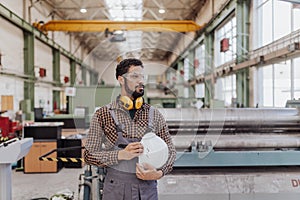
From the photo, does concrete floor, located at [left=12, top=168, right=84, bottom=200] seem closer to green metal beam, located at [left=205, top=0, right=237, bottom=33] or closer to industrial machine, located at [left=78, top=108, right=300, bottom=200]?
industrial machine, located at [left=78, top=108, right=300, bottom=200]

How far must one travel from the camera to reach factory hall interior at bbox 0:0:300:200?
4.07 ft

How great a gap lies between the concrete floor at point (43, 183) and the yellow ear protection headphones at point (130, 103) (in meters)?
2.51

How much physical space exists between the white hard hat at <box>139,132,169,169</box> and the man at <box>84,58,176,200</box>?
43 mm

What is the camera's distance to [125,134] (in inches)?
47.6

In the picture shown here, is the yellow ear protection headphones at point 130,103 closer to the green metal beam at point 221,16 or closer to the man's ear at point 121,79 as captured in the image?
the man's ear at point 121,79

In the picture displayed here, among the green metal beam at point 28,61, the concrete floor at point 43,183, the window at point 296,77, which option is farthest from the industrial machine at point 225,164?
the green metal beam at point 28,61

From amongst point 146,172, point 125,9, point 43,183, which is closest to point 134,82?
point 146,172

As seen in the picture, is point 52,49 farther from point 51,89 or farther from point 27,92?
point 27,92

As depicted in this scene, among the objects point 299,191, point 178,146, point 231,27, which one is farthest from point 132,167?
point 231,27

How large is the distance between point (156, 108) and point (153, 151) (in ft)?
1.10

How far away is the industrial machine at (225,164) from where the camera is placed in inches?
79.2

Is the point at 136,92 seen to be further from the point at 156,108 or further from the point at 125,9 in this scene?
the point at 125,9

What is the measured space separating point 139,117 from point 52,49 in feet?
34.2

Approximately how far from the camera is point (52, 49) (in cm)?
1094
